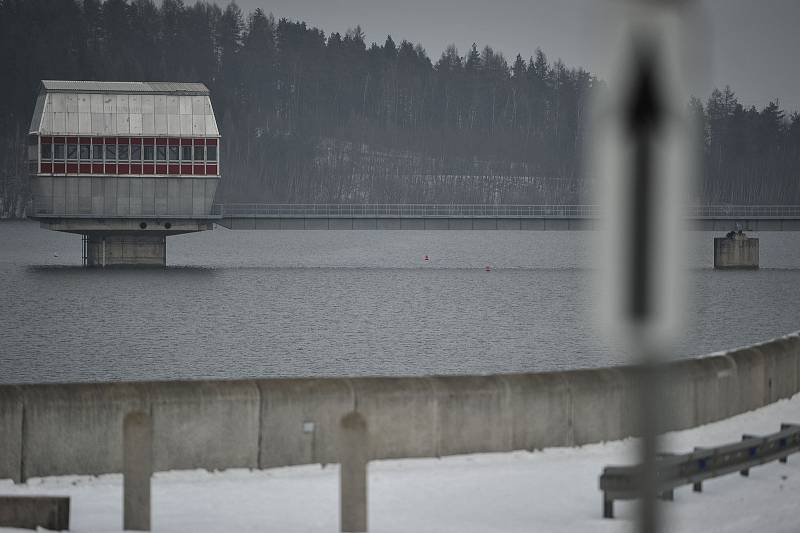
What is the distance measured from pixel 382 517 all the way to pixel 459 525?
891 millimetres

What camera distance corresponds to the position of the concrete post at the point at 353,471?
1309 centimetres

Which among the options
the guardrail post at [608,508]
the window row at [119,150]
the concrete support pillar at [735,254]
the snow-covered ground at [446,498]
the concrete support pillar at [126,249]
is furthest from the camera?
the concrete support pillar at [735,254]

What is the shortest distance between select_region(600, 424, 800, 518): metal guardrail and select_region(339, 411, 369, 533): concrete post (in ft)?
9.25

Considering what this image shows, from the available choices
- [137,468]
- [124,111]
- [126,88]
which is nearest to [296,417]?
[137,468]

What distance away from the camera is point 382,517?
52.0 ft

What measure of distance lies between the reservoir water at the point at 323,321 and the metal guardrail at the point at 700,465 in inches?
1056

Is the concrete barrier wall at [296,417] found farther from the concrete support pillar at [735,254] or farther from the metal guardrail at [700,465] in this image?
the concrete support pillar at [735,254]

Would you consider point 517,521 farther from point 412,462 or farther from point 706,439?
point 706,439

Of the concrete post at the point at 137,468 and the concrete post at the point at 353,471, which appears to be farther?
the concrete post at the point at 137,468

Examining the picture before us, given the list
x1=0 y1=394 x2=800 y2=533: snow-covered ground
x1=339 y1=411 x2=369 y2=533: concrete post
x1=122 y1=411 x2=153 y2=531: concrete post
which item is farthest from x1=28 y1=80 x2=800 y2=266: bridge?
x1=339 y1=411 x2=369 y2=533: concrete post

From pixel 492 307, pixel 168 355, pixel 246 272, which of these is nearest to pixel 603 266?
pixel 168 355

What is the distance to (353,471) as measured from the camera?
13.3 metres

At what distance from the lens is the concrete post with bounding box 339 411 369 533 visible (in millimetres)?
13094

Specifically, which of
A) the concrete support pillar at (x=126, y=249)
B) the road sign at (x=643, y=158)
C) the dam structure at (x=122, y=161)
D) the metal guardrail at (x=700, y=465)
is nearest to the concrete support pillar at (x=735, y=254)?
the dam structure at (x=122, y=161)
